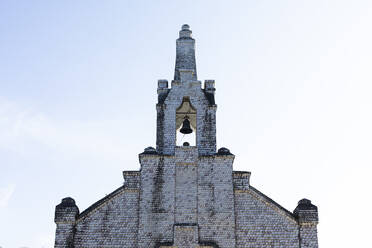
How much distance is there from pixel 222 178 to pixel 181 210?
82.8 inches

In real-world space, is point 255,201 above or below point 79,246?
above

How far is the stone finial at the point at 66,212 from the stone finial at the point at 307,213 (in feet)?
28.5

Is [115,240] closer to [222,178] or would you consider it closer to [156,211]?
[156,211]

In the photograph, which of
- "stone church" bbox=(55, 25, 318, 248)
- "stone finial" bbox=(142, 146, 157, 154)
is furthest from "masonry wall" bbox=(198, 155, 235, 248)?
"stone finial" bbox=(142, 146, 157, 154)

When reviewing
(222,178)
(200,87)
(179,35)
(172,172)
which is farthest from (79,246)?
(179,35)

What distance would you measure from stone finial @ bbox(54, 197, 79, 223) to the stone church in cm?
3

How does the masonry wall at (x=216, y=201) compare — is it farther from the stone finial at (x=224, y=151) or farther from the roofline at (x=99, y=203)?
the roofline at (x=99, y=203)

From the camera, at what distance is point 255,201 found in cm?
2253

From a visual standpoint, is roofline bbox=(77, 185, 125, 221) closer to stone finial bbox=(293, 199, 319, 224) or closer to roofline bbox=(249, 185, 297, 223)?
roofline bbox=(249, 185, 297, 223)

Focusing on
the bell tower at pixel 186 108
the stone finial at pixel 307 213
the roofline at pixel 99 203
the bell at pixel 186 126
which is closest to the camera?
the stone finial at pixel 307 213

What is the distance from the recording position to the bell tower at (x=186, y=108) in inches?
925

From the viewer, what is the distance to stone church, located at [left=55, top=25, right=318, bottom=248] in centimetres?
2173

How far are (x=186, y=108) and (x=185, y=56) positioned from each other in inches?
92.5

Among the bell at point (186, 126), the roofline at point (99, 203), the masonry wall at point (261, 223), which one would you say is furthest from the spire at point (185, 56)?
the masonry wall at point (261, 223)
